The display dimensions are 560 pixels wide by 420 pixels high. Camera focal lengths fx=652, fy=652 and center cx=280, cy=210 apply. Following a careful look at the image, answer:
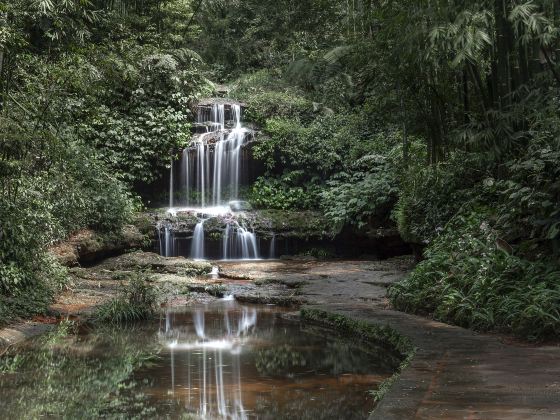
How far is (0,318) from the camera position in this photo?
316 inches

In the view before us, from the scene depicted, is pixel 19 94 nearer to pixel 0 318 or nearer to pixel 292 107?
pixel 0 318

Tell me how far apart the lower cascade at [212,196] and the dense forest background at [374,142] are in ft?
2.08

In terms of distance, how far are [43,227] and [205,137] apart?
10929mm

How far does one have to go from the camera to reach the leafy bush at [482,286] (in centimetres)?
647

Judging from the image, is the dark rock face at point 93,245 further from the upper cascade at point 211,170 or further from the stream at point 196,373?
the stream at point 196,373

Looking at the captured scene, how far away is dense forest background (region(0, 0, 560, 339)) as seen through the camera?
766cm

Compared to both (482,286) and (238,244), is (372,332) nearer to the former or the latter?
(482,286)

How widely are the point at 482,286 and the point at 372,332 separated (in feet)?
4.53

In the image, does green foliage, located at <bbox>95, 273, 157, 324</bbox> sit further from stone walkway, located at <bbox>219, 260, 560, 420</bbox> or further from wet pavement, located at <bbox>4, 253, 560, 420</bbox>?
stone walkway, located at <bbox>219, 260, 560, 420</bbox>

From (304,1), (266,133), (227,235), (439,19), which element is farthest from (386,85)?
(304,1)

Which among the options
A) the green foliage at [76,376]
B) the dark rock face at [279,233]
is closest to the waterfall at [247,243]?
the dark rock face at [279,233]

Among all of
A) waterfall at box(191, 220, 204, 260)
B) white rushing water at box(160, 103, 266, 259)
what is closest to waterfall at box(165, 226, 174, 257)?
waterfall at box(191, 220, 204, 260)

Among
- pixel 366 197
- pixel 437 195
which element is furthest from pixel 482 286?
pixel 366 197

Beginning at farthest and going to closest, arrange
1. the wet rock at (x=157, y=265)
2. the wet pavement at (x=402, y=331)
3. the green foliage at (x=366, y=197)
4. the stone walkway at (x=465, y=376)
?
1. the green foliage at (x=366, y=197)
2. the wet rock at (x=157, y=265)
3. the wet pavement at (x=402, y=331)
4. the stone walkway at (x=465, y=376)
